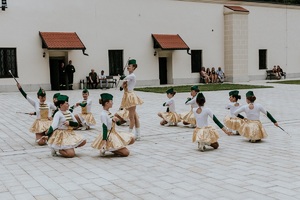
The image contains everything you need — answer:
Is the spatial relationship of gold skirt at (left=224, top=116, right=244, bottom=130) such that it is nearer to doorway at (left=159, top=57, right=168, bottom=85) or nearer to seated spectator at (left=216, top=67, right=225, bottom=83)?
doorway at (left=159, top=57, right=168, bottom=85)

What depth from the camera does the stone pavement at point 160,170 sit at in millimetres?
5496

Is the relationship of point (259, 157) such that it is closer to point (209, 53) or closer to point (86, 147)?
point (86, 147)

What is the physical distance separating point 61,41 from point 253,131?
62.5 feet

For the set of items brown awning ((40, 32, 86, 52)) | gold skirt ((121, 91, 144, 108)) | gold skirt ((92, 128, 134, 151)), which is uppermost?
brown awning ((40, 32, 86, 52))

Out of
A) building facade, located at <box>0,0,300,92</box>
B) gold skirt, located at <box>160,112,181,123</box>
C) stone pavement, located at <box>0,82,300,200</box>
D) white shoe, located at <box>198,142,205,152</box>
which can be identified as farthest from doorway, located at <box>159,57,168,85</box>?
white shoe, located at <box>198,142,205,152</box>

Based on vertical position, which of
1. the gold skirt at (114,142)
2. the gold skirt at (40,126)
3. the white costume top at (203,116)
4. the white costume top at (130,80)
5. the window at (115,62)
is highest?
the window at (115,62)

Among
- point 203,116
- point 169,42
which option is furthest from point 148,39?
point 203,116

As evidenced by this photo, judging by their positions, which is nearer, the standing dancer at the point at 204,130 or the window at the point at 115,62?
the standing dancer at the point at 204,130

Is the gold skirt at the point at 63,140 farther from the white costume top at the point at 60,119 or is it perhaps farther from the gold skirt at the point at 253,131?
the gold skirt at the point at 253,131

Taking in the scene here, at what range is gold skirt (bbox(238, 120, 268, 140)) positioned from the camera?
29.2 feet

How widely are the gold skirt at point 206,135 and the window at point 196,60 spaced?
80.9ft

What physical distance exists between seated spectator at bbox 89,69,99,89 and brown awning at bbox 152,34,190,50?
526 cm

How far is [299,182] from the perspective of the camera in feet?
19.1

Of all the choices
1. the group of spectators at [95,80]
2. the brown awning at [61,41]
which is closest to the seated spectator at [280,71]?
the group of spectators at [95,80]
